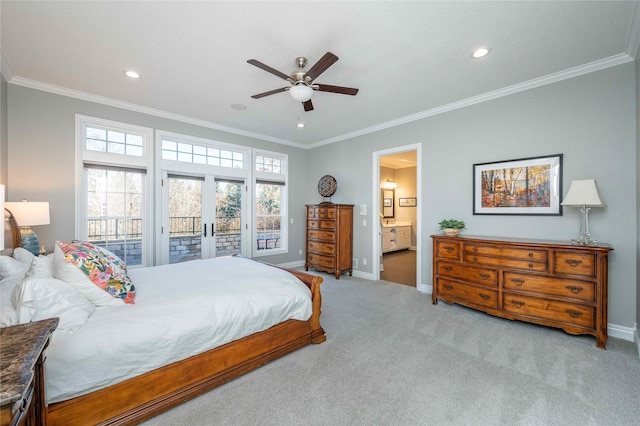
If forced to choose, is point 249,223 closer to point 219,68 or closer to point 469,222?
point 219,68

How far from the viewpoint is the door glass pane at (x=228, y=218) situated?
488 cm

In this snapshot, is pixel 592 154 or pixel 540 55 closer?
pixel 540 55

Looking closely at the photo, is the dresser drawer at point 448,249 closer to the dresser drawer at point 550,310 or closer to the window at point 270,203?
the dresser drawer at point 550,310

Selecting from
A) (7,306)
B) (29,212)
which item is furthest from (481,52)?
(29,212)

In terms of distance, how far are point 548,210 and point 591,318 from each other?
118cm

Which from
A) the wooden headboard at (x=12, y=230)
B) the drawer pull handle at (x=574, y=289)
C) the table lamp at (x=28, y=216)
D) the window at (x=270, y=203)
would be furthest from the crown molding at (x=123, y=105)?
the drawer pull handle at (x=574, y=289)

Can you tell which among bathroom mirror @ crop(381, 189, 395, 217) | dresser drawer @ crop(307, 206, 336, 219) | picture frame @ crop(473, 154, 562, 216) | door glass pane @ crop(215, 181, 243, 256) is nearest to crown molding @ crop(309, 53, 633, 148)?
picture frame @ crop(473, 154, 562, 216)

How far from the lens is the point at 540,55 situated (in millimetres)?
2596

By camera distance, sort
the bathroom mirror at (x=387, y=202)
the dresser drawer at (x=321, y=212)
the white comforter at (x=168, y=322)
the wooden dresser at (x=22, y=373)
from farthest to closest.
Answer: the bathroom mirror at (x=387, y=202)
the dresser drawer at (x=321, y=212)
the white comforter at (x=168, y=322)
the wooden dresser at (x=22, y=373)

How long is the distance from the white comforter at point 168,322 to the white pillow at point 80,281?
7 cm

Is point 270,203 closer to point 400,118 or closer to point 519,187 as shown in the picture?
point 400,118

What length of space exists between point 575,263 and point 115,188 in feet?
18.8

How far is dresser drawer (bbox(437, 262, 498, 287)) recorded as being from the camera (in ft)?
10.0

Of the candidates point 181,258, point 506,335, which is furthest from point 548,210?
point 181,258
